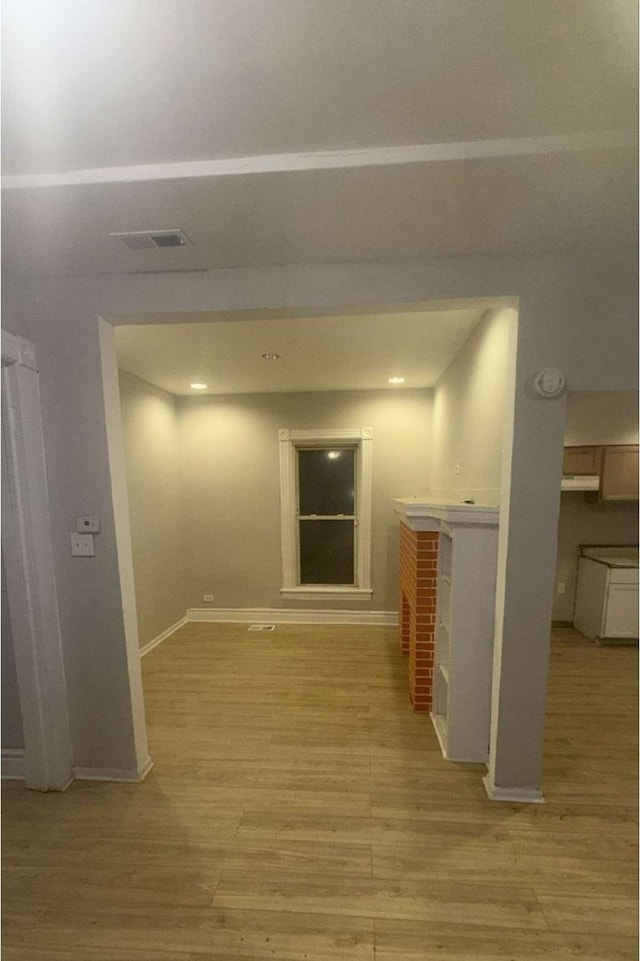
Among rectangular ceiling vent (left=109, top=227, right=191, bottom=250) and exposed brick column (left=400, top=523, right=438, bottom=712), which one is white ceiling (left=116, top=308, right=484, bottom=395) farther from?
exposed brick column (left=400, top=523, right=438, bottom=712)

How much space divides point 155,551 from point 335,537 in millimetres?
1915

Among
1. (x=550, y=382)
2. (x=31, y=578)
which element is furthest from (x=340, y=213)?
(x=31, y=578)

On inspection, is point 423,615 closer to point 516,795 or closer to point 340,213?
point 516,795

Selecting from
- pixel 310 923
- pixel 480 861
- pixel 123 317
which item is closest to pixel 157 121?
pixel 123 317

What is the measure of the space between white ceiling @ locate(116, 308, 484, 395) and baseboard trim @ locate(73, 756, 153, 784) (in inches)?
91.9

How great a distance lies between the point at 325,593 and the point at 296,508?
3.29 feet

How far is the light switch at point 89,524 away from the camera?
1799 mm

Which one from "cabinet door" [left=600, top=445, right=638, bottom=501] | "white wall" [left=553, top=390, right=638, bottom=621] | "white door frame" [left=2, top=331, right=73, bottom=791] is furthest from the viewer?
"white wall" [left=553, top=390, right=638, bottom=621]

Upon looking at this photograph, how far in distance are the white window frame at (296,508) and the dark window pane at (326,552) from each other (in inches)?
3.5

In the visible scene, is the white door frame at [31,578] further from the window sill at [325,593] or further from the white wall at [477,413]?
the window sill at [325,593]

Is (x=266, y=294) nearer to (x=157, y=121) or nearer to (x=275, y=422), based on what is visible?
(x=157, y=121)

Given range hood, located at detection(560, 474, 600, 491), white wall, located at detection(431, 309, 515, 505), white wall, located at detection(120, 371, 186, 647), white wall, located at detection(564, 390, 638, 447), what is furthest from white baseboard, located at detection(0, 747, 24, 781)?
range hood, located at detection(560, 474, 600, 491)

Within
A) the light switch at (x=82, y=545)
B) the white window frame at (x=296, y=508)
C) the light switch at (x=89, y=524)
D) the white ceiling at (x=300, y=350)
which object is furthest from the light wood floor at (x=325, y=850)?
the white ceiling at (x=300, y=350)

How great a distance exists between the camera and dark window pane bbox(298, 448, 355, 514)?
4227 mm
